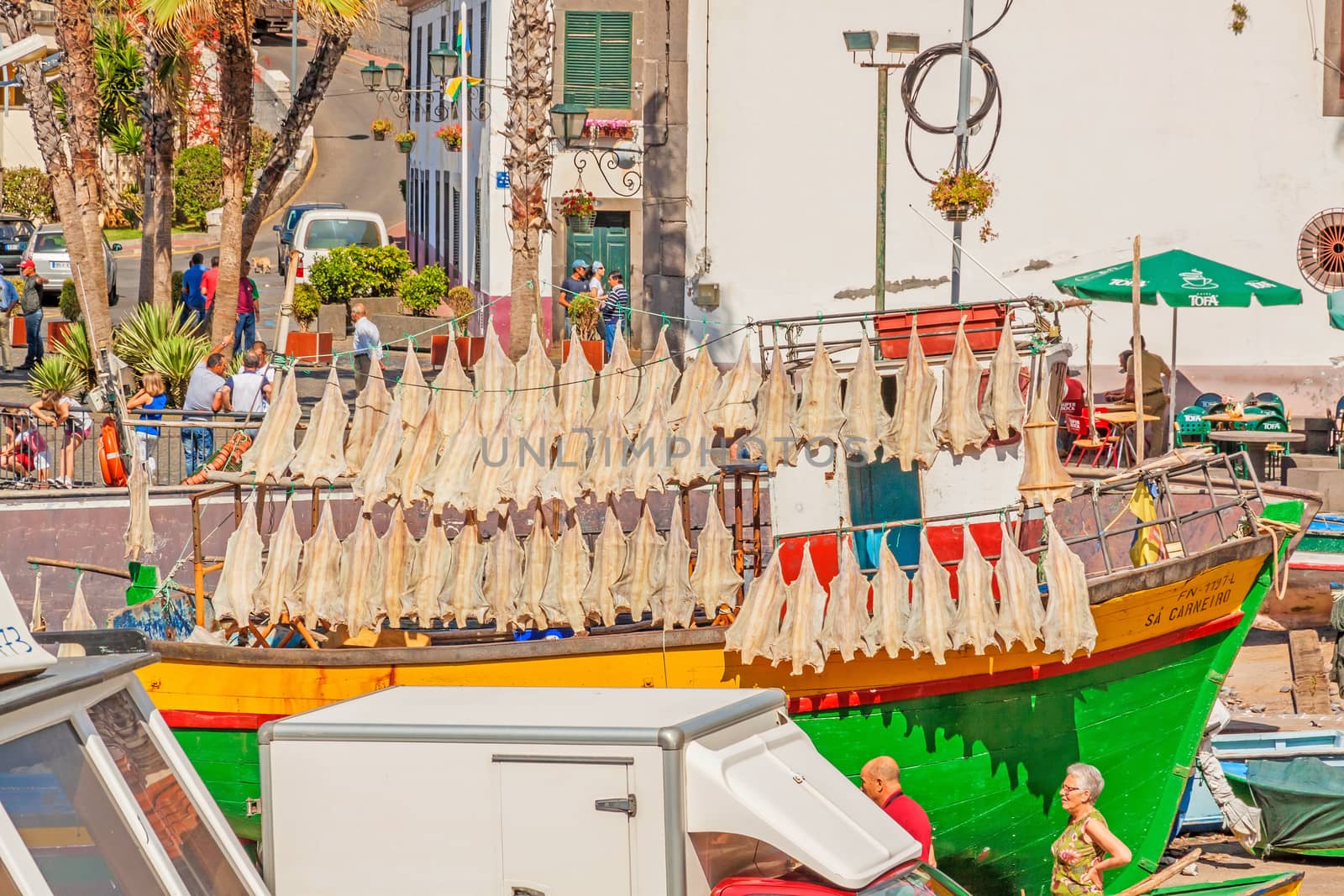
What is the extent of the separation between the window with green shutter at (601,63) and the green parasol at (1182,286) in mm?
9665

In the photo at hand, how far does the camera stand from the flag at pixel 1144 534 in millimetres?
12234

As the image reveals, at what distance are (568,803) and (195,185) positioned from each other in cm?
4179

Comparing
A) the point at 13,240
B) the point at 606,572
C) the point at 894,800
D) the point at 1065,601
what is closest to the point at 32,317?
the point at 13,240

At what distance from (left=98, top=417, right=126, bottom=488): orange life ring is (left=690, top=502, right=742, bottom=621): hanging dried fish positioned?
27.5ft

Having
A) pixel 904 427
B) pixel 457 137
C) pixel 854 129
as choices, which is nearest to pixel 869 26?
pixel 854 129

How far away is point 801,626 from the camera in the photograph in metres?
10.6

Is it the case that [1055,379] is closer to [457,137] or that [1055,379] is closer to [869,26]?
Result: [869,26]

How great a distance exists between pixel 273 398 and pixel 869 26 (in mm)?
15119

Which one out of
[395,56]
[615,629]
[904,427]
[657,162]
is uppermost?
[395,56]

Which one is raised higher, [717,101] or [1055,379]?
[717,101]

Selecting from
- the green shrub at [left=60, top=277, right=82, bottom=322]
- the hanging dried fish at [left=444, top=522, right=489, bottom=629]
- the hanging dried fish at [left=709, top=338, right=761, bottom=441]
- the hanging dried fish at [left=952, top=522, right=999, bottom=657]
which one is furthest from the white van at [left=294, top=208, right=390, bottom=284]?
the hanging dried fish at [left=952, top=522, right=999, bottom=657]

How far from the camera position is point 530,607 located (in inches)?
443

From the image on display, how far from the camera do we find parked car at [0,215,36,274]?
118 feet

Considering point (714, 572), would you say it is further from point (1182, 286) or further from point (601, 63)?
point (601, 63)
